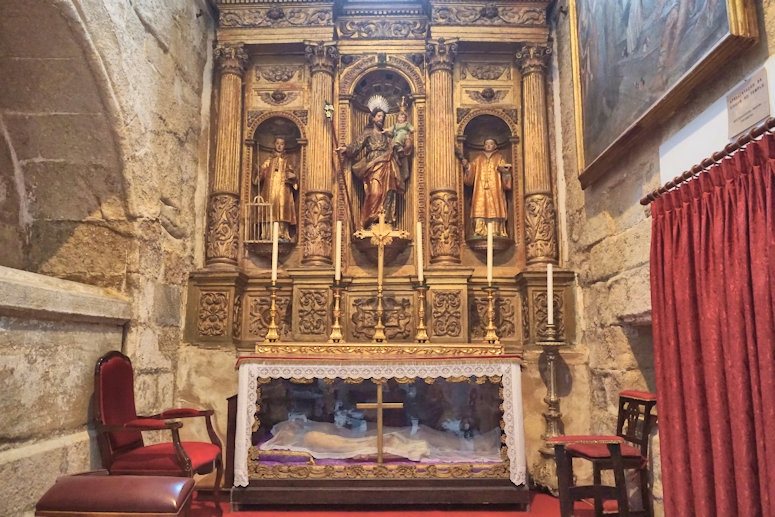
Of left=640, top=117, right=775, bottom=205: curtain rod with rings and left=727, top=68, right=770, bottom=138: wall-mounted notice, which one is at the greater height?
left=727, top=68, right=770, bottom=138: wall-mounted notice

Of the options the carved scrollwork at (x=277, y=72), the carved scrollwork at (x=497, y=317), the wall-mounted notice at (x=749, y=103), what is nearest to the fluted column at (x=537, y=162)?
the carved scrollwork at (x=497, y=317)

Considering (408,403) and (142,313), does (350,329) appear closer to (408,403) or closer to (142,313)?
(408,403)

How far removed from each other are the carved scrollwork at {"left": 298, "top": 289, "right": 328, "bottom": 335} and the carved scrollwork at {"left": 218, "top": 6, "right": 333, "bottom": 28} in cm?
285

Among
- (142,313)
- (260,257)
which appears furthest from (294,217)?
(142,313)

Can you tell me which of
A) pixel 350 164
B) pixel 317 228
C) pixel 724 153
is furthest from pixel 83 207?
pixel 724 153

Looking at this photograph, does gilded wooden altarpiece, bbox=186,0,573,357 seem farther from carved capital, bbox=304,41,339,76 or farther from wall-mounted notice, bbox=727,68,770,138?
wall-mounted notice, bbox=727,68,770,138

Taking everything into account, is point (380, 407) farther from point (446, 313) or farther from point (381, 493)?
point (446, 313)

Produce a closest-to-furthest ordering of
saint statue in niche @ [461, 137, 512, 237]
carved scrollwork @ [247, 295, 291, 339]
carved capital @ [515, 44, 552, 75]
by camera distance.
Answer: carved scrollwork @ [247, 295, 291, 339]
saint statue in niche @ [461, 137, 512, 237]
carved capital @ [515, 44, 552, 75]

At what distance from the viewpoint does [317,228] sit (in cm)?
550

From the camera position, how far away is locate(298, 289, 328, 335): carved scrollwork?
520 centimetres

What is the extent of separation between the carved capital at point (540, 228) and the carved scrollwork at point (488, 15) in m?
1.92

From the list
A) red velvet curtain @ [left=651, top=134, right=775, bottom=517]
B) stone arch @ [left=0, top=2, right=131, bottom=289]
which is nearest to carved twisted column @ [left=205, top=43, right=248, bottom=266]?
stone arch @ [left=0, top=2, right=131, bottom=289]

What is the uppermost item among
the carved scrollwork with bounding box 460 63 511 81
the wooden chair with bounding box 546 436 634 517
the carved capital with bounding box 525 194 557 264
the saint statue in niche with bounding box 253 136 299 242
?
the carved scrollwork with bounding box 460 63 511 81

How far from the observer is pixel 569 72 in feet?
17.8
